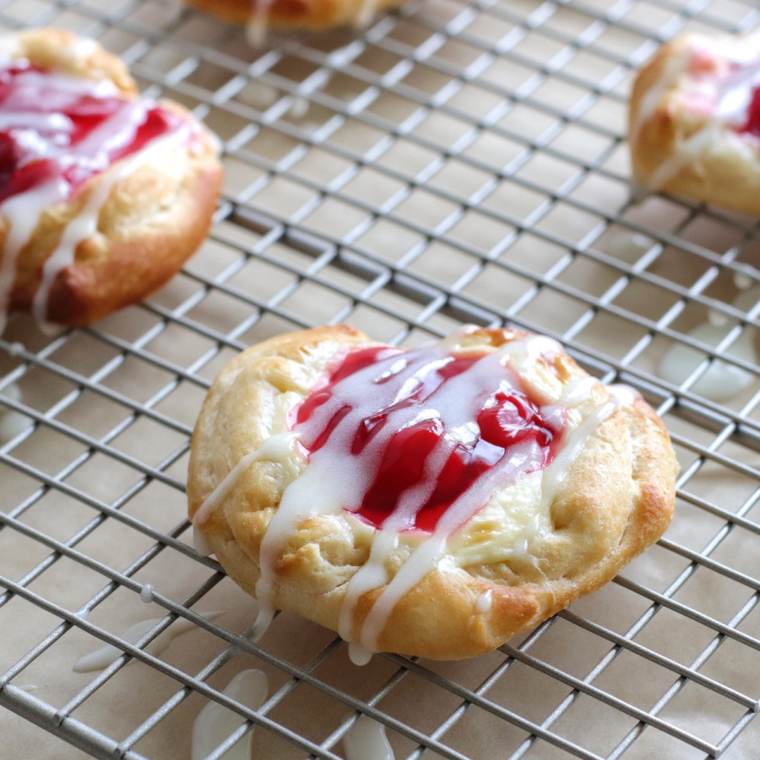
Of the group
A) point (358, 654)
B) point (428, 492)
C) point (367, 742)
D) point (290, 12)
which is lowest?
point (367, 742)

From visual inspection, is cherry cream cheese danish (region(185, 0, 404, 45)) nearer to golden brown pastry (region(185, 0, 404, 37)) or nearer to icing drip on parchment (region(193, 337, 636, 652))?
golden brown pastry (region(185, 0, 404, 37))

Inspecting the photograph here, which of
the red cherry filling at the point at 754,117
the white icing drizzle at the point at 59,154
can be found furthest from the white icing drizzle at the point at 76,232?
the red cherry filling at the point at 754,117

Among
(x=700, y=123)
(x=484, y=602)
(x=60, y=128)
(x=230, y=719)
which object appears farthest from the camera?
(x=700, y=123)

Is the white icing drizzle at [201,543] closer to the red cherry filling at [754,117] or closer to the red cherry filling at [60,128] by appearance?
the red cherry filling at [60,128]

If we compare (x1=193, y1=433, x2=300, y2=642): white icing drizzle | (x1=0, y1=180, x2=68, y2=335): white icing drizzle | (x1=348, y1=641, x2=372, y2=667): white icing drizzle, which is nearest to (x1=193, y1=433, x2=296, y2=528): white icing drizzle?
(x1=193, y1=433, x2=300, y2=642): white icing drizzle

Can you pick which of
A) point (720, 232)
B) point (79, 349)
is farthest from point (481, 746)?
point (720, 232)

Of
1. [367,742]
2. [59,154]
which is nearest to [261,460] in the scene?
[367,742]

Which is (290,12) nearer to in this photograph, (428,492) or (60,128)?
(60,128)
